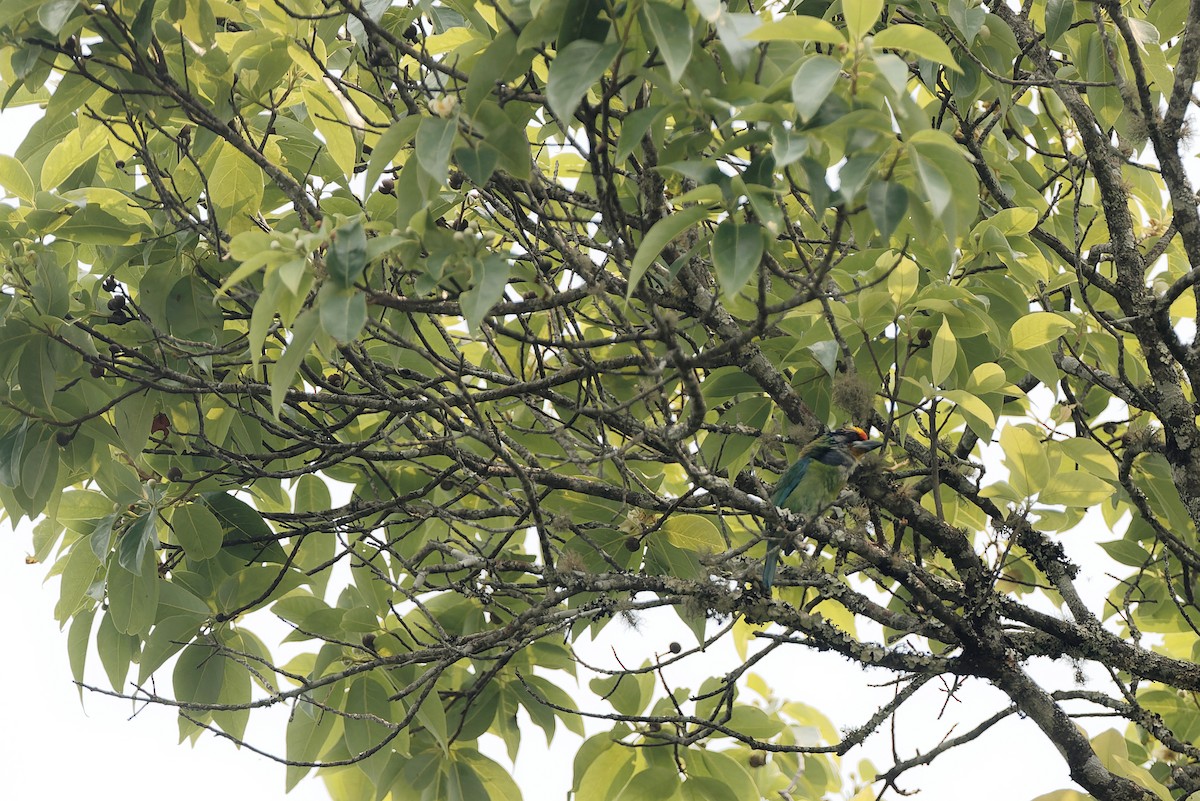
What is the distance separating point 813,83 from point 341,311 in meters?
0.96

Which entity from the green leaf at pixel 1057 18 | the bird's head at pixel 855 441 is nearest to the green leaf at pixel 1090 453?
the bird's head at pixel 855 441

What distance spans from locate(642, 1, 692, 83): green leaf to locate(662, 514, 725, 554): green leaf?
6.65ft

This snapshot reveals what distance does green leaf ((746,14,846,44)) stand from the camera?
1.87 meters

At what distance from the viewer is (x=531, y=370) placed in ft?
13.9

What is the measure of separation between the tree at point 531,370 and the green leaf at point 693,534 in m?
0.01

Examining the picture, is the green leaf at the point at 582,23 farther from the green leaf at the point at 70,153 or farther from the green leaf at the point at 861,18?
the green leaf at the point at 70,153

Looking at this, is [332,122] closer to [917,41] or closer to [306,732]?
[917,41]

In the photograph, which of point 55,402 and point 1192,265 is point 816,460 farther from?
point 55,402

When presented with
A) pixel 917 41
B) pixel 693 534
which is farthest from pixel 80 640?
pixel 917 41

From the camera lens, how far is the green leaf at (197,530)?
361 centimetres

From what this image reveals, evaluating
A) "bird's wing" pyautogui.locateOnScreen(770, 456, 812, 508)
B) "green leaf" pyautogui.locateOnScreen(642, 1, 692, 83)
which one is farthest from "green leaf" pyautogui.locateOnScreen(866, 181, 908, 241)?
"bird's wing" pyautogui.locateOnScreen(770, 456, 812, 508)

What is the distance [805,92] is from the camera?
1.82 meters

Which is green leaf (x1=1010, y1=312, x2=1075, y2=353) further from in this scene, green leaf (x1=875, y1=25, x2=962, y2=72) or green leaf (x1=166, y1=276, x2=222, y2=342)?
green leaf (x1=166, y1=276, x2=222, y2=342)

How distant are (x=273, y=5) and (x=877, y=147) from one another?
6.38ft
